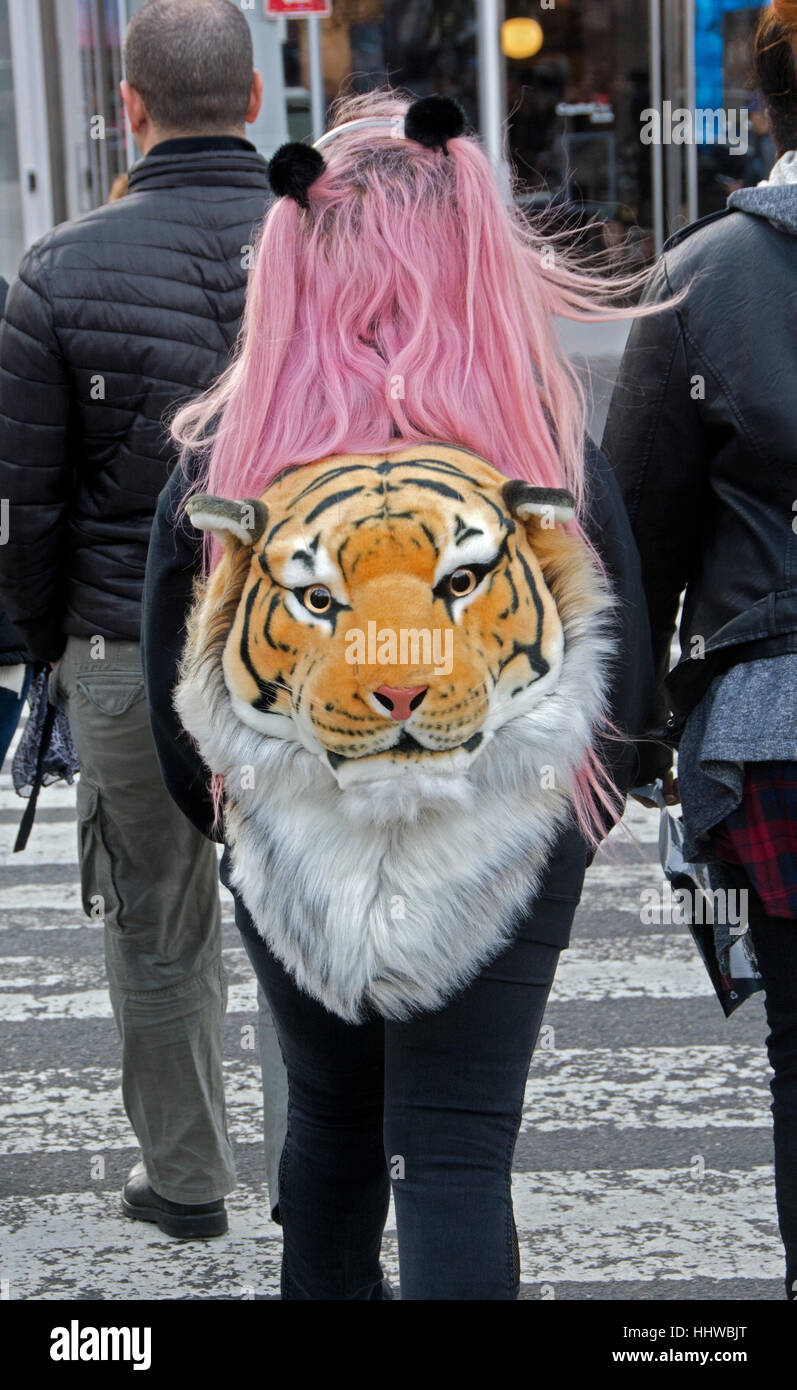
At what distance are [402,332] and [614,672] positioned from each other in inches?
20.9

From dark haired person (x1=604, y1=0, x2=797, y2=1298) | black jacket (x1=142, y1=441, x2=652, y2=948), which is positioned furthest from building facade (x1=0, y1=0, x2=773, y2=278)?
black jacket (x1=142, y1=441, x2=652, y2=948)

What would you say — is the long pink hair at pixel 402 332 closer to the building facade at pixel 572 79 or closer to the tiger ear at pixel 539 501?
the tiger ear at pixel 539 501

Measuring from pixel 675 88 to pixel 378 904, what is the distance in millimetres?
11869

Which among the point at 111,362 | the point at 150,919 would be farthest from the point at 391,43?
the point at 150,919

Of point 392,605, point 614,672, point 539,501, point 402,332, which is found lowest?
point 614,672

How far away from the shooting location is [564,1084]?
450 cm

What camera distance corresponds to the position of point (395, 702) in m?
1.98

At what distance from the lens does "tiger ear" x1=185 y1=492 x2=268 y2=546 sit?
205 cm

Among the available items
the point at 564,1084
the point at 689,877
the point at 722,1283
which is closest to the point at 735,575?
the point at 689,877

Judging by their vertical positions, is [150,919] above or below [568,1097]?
above

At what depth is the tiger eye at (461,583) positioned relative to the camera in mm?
2037

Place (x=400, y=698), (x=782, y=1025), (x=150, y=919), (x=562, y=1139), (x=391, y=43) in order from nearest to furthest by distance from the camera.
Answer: (x=400, y=698)
(x=782, y=1025)
(x=150, y=919)
(x=562, y=1139)
(x=391, y=43)

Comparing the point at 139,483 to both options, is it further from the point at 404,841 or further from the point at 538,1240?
the point at 538,1240

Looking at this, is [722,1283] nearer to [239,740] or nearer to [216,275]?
[239,740]
